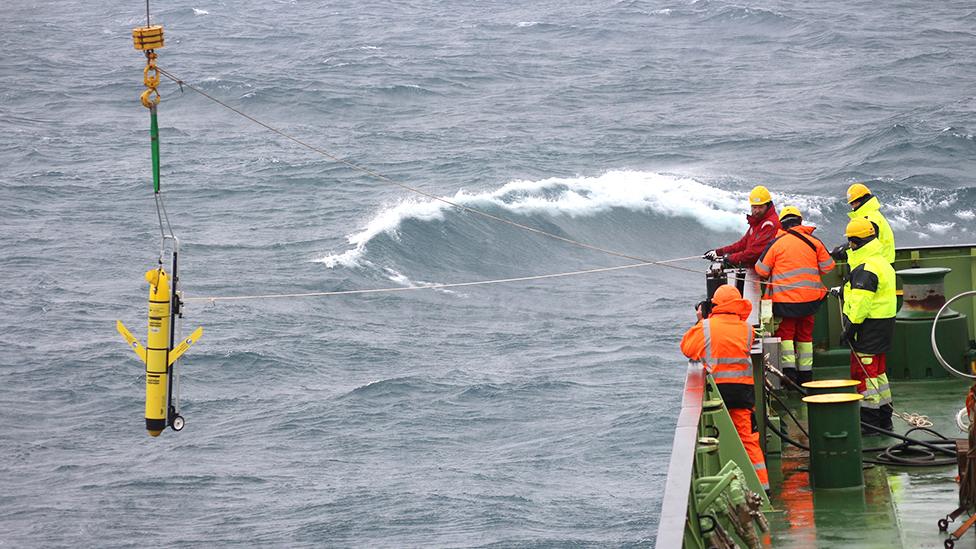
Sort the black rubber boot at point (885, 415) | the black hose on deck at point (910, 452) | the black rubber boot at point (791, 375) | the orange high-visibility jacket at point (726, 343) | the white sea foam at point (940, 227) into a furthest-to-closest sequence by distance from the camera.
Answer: the white sea foam at point (940, 227) < the black rubber boot at point (791, 375) < the black rubber boot at point (885, 415) < the black hose on deck at point (910, 452) < the orange high-visibility jacket at point (726, 343)

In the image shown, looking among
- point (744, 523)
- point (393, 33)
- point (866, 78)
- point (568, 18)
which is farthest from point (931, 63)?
point (744, 523)

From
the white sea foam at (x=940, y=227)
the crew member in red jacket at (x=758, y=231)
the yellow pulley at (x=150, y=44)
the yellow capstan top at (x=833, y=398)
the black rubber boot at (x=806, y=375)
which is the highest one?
the yellow pulley at (x=150, y=44)

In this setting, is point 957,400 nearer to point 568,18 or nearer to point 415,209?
point 415,209

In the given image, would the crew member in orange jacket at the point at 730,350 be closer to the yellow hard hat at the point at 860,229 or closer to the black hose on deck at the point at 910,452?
the black hose on deck at the point at 910,452

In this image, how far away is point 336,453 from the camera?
2398cm

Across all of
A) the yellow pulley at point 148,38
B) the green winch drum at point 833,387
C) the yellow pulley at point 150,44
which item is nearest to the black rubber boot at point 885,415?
the green winch drum at point 833,387

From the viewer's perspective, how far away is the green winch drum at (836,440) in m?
8.94

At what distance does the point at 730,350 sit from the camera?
8.65 meters

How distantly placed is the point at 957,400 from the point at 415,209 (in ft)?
100

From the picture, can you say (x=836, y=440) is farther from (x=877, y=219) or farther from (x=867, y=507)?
(x=877, y=219)

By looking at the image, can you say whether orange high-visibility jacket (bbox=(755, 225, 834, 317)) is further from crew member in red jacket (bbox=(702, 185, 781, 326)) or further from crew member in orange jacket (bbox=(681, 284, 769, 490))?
crew member in orange jacket (bbox=(681, 284, 769, 490))

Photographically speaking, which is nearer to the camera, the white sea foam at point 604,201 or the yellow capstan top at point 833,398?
the yellow capstan top at point 833,398

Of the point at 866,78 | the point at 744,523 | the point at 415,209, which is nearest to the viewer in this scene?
the point at 744,523

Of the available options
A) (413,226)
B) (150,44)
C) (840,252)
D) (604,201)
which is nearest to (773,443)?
(840,252)
